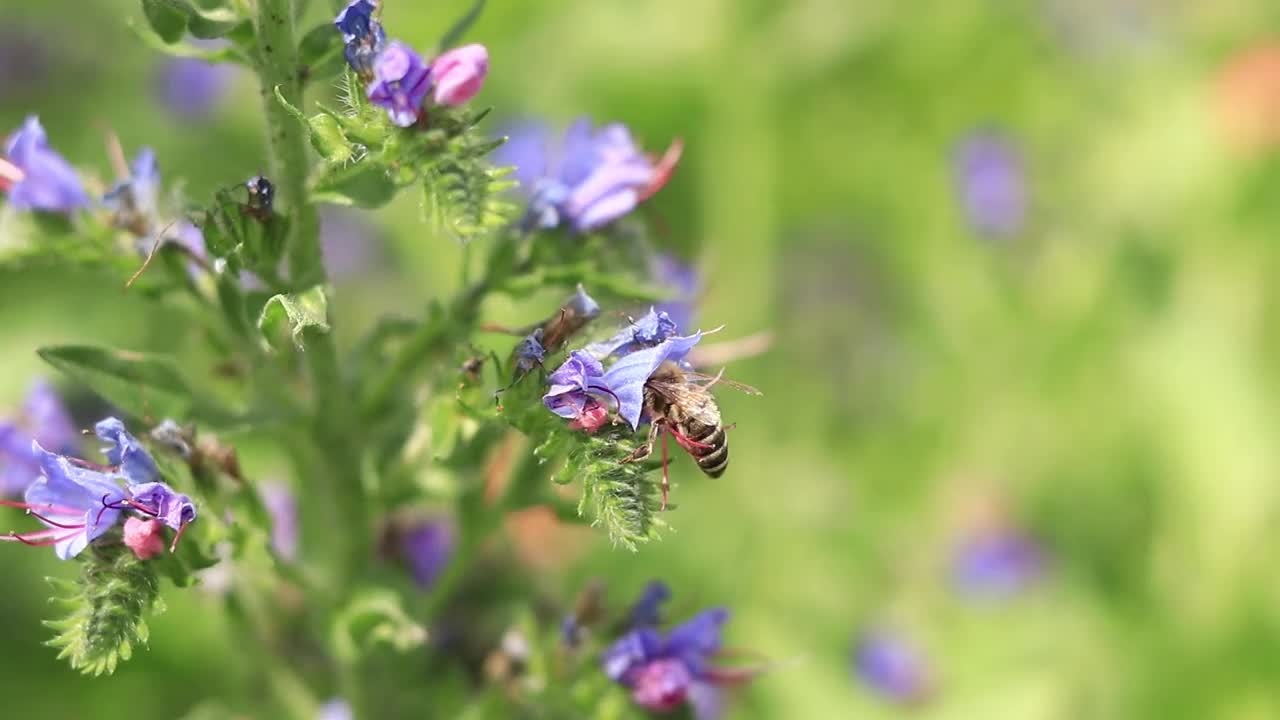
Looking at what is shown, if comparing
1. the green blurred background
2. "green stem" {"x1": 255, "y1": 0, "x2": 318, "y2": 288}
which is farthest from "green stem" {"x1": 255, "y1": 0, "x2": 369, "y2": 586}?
the green blurred background

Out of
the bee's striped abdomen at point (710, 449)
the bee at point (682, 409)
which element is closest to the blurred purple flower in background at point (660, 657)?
the bee's striped abdomen at point (710, 449)

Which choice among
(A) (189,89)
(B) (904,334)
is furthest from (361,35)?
(B) (904,334)

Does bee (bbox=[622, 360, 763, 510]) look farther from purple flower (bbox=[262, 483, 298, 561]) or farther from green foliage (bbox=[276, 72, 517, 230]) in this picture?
purple flower (bbox=[262, 483, 298, 561])

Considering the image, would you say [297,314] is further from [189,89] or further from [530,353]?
[189,89]

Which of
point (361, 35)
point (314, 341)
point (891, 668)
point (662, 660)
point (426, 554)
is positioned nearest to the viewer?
point (361, 35)

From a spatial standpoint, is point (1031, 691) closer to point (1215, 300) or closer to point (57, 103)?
point (1215, 300)

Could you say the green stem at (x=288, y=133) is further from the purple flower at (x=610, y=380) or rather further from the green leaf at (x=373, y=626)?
the green leaf at (x=373, y=626)
